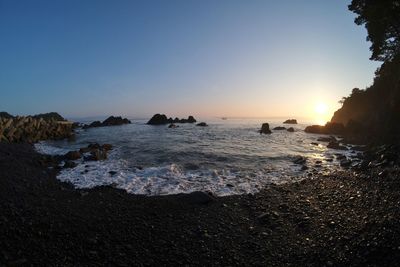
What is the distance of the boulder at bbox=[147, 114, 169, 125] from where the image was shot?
90250mm

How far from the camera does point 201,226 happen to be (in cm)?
1000

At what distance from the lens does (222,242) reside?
889 centimetres

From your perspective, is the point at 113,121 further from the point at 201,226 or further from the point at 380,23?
the point at 201,226

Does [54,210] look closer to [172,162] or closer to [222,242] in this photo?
[222,242]

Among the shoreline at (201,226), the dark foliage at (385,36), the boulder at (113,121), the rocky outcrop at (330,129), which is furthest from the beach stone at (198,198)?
the boulder at (113,121)

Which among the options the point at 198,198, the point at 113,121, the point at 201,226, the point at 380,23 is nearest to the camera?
the point at 201,226

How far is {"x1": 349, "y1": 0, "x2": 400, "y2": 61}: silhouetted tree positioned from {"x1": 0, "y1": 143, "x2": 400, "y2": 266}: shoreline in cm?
1811

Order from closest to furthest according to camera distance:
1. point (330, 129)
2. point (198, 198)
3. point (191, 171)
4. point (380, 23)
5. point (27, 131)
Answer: point (198, 198) < point (191, 171) < point (380, 23) < point (27, 131) < point (330, 129)

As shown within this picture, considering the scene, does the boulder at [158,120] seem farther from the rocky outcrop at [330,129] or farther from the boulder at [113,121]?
the rocky outcrop at [330,129]

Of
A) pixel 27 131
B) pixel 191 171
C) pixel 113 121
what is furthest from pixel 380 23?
pixel 113 121

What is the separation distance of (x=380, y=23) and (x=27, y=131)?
42661 mm

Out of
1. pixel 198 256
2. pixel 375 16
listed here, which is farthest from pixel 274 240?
pixel 375 16

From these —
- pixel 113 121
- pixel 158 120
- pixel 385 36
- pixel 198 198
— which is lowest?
pixel 198 198

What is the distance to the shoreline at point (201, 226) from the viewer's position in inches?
306
